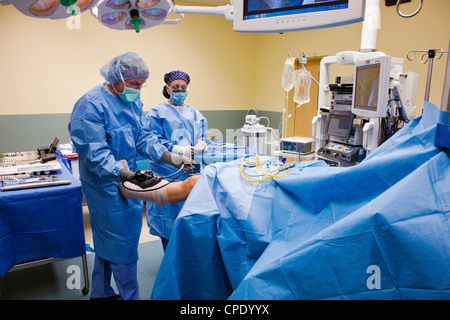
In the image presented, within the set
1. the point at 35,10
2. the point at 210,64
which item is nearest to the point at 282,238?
the point at 35,10

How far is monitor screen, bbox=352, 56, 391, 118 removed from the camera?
2035mm

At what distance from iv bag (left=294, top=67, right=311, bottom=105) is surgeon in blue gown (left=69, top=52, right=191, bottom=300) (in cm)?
226

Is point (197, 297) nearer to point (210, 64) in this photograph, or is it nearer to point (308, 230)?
point (308, 230)

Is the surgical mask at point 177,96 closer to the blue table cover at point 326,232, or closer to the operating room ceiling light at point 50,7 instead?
the operating room ceiling light at point 50,7

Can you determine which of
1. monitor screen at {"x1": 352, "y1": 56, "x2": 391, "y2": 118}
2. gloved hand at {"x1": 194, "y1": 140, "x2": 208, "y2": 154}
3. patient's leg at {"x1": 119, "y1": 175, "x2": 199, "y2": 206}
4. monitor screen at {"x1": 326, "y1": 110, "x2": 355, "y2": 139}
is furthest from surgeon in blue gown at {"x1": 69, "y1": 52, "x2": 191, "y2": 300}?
monitor screen at {"x1": 326, "y1": 110, "x2": 355, "y2": 139}

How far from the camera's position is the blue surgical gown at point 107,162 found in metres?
1.76

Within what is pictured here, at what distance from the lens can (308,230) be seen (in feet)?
3.23

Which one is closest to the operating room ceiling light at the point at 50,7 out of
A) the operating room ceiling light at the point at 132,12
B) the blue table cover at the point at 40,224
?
the operating room ceiling light at the point at 132,12

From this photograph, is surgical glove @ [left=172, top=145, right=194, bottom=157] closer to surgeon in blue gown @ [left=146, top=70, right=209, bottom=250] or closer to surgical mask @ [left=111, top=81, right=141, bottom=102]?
surgeon in blue gown @ [left=146, top=70, right=209, bottom=250]

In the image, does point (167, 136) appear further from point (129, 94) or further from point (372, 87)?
point (372, 87)

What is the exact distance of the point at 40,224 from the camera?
6.51 feet

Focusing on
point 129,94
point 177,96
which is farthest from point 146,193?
point 177,96

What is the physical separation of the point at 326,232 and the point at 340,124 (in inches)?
84.3

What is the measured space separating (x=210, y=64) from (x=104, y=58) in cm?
171
